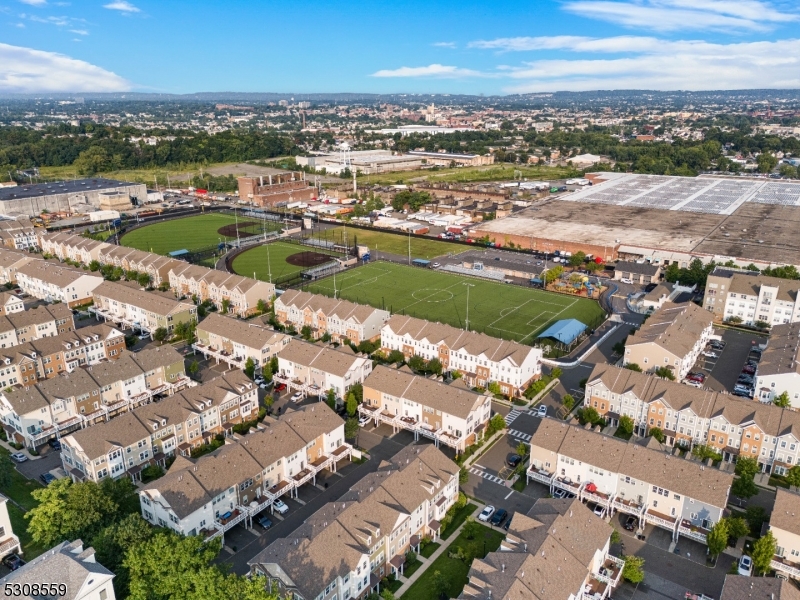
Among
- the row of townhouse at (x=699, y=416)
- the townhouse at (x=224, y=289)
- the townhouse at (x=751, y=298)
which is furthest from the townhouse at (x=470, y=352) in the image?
the townhouse at (x=751, y=298)

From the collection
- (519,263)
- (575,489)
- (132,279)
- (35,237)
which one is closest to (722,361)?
(575,489)

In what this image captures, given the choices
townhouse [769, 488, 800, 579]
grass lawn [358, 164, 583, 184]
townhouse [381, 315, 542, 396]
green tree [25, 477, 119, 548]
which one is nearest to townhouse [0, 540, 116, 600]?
green tree [25, 477, 119, 548]

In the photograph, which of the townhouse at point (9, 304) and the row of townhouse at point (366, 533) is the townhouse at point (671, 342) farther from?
the townhouse at point (9, 304)

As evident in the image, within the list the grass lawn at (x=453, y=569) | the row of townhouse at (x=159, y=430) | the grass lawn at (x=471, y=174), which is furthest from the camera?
the grass lawn at (x=471, y=174)

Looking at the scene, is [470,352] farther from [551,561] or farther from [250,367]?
[551,561]

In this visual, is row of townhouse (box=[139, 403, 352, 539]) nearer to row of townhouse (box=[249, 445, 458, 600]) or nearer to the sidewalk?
row of townhouse (box=[249, 445, 458, 600])

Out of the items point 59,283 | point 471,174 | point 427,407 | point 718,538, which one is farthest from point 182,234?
point 718,538
